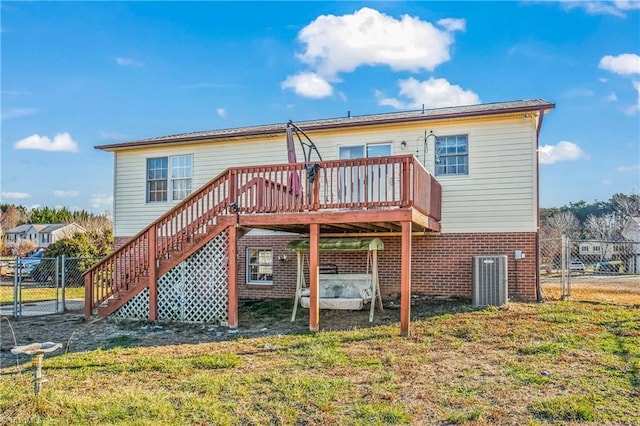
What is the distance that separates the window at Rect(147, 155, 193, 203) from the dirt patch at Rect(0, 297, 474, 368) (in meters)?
4.45

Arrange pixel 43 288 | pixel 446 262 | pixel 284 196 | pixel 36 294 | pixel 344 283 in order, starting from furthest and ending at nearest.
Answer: pixel 43 288 → pixel 36 294 → pixel 446 262 → pixel 344 283 → pixel 284 196

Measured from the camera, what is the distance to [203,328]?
944 centimetres

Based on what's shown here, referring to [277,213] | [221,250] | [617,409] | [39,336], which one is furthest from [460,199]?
[39,336]

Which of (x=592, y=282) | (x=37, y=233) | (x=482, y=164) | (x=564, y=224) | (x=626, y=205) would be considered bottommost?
(x=592, y=282)

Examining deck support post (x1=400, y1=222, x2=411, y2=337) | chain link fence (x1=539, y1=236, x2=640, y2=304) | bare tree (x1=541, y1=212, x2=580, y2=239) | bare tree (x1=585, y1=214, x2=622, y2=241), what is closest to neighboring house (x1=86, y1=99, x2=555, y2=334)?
deck support post (x1=400, y1=222, x2=411, y2=337)

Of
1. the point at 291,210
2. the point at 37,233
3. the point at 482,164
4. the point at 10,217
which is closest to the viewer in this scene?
the point at 291,210

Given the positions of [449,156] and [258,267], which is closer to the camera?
[449,156]

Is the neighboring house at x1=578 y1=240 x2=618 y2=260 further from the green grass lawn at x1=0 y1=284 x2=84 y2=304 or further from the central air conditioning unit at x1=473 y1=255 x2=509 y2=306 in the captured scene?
the green grass lawn at x1=0 y1=284 x2=84 y2=304

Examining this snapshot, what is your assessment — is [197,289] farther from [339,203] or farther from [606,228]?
[606,228]

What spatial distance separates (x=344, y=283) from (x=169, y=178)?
688cm

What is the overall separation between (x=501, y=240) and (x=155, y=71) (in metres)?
11.3

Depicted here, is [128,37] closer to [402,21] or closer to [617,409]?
[402,21]

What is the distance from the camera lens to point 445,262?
1195 centimetres

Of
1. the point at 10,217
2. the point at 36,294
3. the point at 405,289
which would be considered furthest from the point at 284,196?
the point at 10,217
